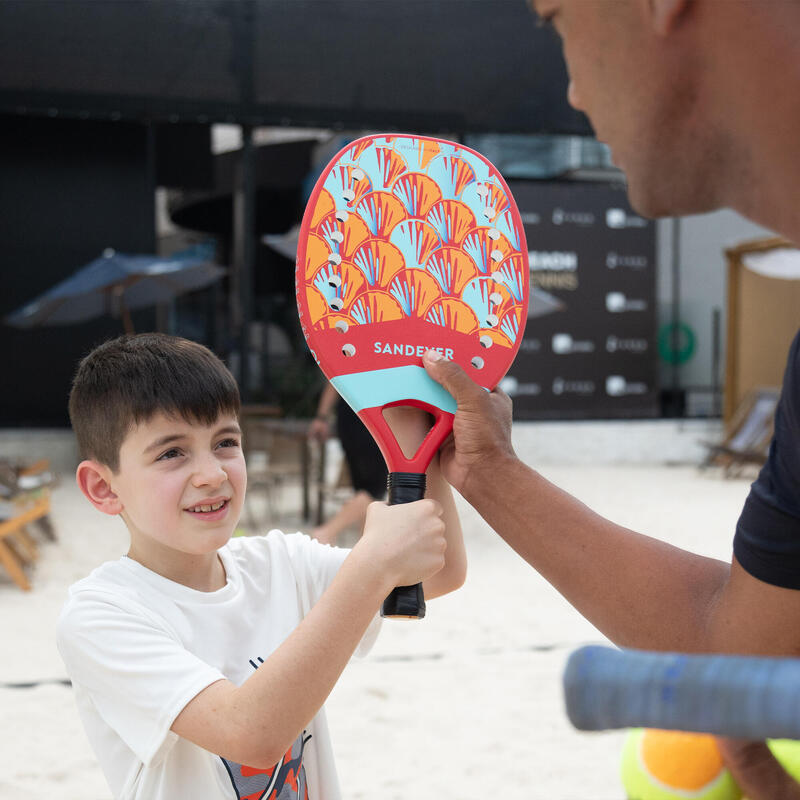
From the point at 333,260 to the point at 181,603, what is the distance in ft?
1.65

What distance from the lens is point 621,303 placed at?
1134cm

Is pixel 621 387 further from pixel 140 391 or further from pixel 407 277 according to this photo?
pixel 140 391

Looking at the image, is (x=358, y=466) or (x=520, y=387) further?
(x=520, y=387)

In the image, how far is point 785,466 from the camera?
0.98 metres

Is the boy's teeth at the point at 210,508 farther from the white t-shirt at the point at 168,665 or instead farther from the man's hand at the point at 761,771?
the man's hand at the point at 761,771

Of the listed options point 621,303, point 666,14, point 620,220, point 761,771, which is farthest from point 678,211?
point 620,220

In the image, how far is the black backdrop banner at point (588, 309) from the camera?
1110 cm

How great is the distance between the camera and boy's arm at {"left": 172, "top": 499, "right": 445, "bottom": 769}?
3.56 feet

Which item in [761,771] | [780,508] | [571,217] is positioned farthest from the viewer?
[571,217]

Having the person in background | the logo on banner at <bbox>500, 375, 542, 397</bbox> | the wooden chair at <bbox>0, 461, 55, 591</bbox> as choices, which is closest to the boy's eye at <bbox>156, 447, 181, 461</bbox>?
the person in background

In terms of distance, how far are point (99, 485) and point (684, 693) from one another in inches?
42.3

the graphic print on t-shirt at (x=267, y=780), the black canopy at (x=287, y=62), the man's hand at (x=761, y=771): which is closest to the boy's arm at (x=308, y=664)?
the graphic print on t-shirt at (x=267, y=780)

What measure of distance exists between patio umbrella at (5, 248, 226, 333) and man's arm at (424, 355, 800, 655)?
6772 millimetres

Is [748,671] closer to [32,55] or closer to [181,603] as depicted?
[181,603]
